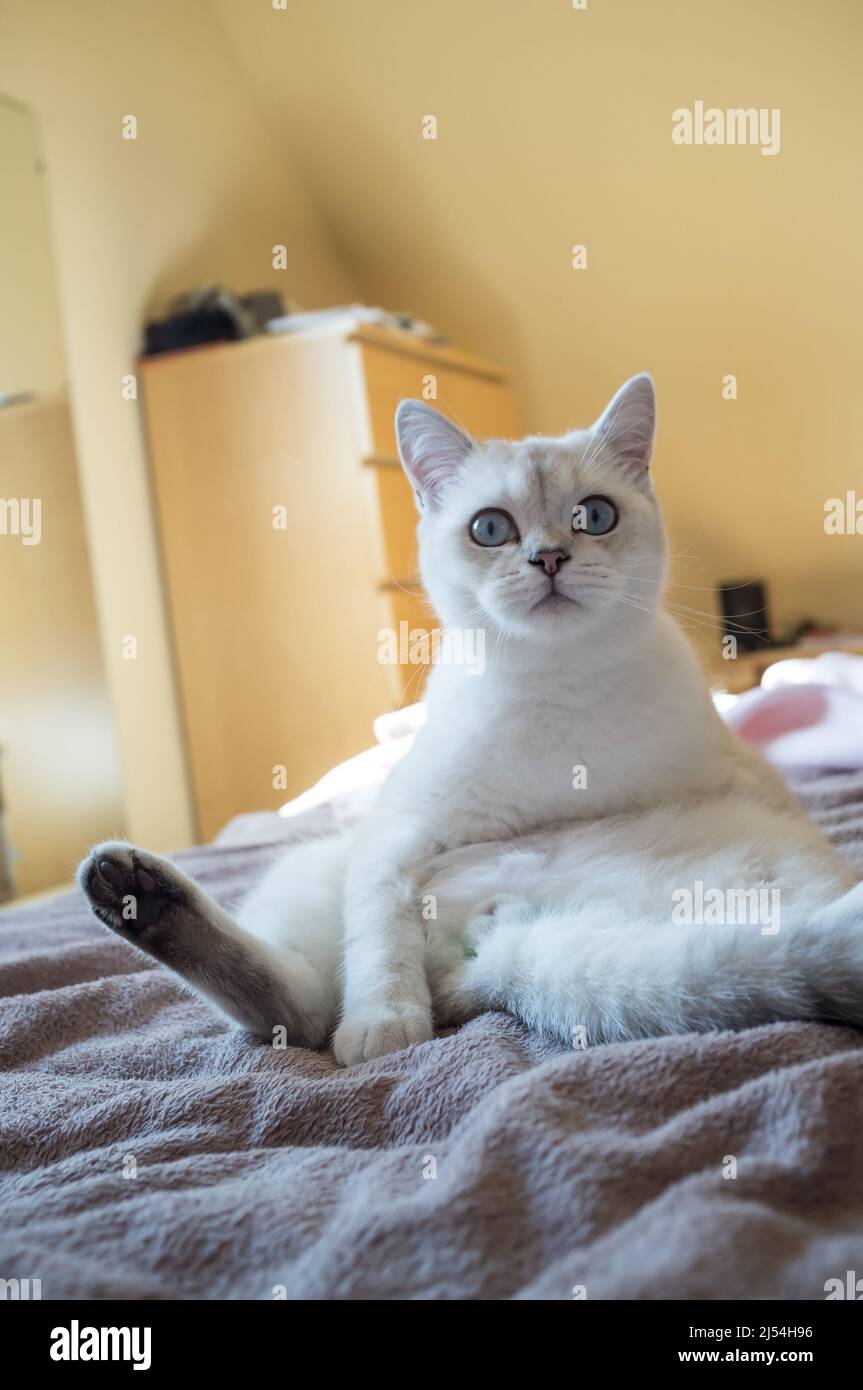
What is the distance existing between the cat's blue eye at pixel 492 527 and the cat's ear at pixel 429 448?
5.2 inches

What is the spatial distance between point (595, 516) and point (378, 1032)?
0.60 meters

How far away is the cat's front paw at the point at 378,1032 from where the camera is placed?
92 cm

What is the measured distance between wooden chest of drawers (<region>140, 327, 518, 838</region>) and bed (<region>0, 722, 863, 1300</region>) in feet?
8.52

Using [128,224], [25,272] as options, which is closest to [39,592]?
[25,272]

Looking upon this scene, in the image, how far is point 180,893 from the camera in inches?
37.1

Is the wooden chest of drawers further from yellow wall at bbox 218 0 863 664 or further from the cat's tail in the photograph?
the cat's tail

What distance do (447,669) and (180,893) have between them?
52cm

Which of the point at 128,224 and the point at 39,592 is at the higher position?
the point at 128,224

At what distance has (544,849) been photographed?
3.63 ft

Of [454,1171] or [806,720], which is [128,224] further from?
[454,1171]

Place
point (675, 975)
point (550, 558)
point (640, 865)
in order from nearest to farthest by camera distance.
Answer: point (675, 975), point (640, 865), point (550, 558)

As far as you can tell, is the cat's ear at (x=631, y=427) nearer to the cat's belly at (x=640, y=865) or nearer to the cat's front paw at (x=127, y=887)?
the cat's belly at (x=640, y=865)

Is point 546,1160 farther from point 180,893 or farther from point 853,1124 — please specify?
point 180,893
